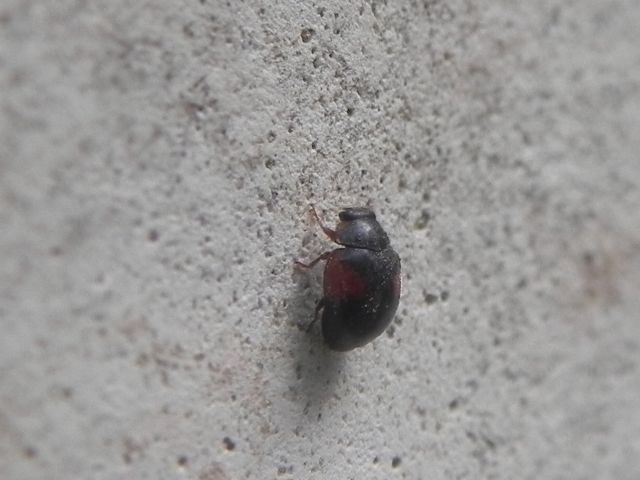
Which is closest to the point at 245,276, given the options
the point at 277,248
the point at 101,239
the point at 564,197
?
the point at 277,248

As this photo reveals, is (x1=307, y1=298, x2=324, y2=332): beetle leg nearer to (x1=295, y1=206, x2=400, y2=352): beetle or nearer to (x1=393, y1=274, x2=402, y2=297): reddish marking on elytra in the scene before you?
(x1=295, y1=206, x2=400, y2=352): beetle

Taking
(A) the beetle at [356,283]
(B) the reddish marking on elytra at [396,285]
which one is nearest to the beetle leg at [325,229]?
(A) the beetle at [356,283]

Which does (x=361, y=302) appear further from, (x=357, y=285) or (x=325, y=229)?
(x=325, y=229)

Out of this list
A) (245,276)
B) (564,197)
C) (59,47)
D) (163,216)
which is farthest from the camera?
(564,197)

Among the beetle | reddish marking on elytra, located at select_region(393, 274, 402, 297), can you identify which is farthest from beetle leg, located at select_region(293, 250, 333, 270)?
reddish marking on elytra, located at select_region(393, 274, 402, 297)

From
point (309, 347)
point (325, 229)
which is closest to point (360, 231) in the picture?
point (325, 229)

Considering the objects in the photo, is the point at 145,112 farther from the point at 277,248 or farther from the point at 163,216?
the point at 277,248

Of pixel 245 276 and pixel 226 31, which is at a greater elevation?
pixel 226 31

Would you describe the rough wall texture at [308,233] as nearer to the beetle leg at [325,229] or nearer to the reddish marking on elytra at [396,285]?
the beetle leg at [325,229]
